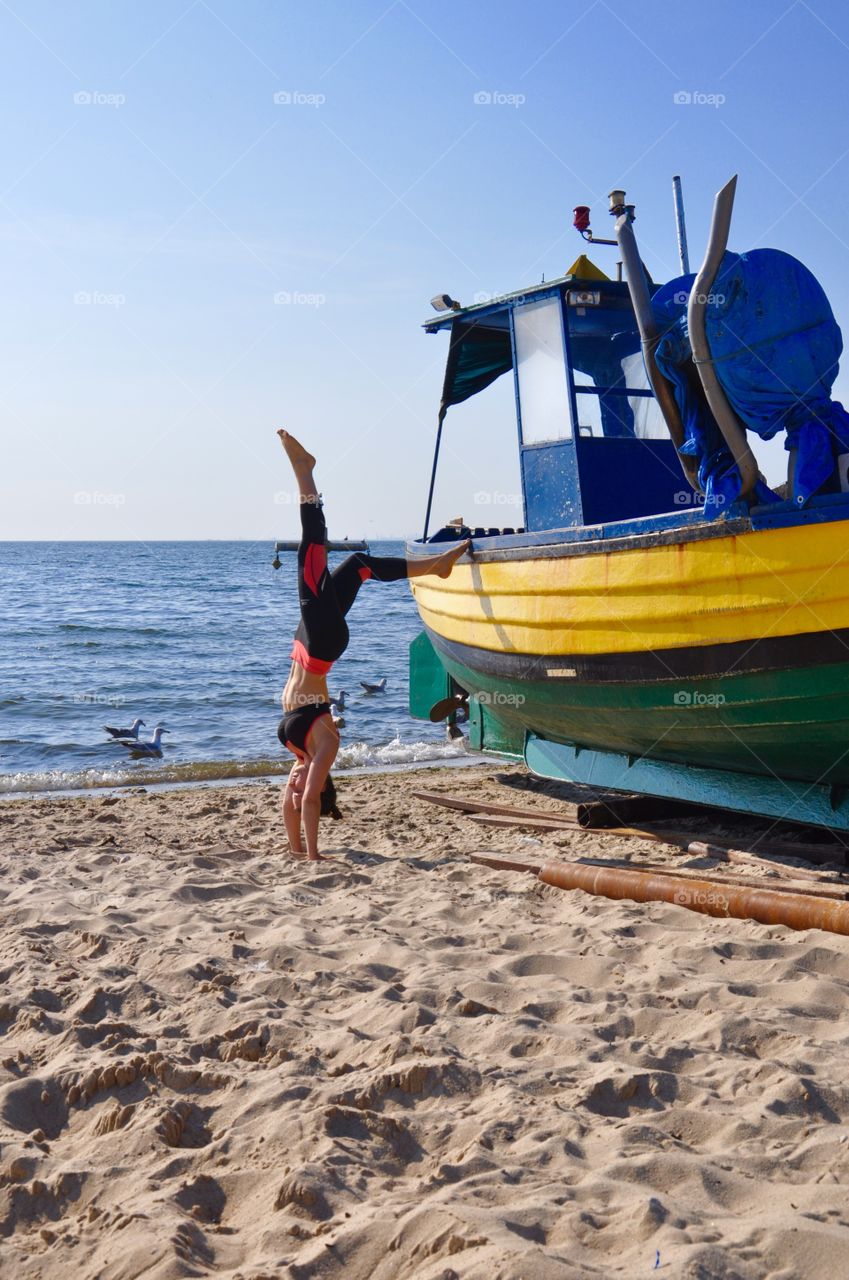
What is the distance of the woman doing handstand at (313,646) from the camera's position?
6.00m

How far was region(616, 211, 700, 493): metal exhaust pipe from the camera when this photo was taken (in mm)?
5730

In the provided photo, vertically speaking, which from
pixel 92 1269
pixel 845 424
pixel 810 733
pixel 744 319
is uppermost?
pixel 744 319

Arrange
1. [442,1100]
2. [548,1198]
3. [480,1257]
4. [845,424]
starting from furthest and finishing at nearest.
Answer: [845,424] < [442,1100] < [548,1198] < [480,1257]

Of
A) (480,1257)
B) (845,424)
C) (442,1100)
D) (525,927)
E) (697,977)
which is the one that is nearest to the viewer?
(480,1257)

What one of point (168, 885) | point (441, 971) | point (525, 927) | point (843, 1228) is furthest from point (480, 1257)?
point (168, 885)

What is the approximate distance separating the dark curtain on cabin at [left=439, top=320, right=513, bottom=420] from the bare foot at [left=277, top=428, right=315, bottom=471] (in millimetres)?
3271

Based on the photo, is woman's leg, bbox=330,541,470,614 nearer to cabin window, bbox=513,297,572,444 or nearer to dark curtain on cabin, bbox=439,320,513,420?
cabin window, bbox=513,297,572,444

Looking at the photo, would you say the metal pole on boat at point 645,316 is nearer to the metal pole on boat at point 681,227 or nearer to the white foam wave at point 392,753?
the metal pole on boat at point 681,227

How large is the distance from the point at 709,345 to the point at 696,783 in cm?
256

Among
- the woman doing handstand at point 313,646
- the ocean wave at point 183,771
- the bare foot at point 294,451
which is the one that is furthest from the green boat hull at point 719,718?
the ocean wave at point 183,771

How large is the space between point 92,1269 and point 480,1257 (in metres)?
0.84

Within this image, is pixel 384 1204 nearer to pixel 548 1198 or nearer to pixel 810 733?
pixel 548 1198

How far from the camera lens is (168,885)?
215 inches

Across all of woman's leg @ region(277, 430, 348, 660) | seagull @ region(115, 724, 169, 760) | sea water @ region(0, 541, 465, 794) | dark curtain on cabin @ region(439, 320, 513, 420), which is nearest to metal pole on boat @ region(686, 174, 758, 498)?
woman's leg @ region(277, 430, 348, 660)
